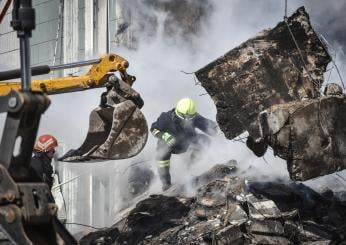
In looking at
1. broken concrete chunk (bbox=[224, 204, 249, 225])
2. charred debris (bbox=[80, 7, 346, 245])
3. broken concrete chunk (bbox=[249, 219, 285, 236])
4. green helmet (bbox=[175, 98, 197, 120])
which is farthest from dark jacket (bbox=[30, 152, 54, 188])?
broken concrete chunk (bbox=[249, 219, 285, 236])

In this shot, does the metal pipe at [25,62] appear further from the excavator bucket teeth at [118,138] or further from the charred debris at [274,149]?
the charred debris at [274,149]

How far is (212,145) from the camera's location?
424 inches

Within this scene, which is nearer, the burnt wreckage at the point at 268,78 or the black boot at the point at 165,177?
the burnt wreckage at the point at 268,78

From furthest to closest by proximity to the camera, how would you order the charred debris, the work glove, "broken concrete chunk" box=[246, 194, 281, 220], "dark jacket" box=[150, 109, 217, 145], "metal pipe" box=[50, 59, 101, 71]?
"dark jacket" box=[150, 109, 217, 145]
the work glove
"broken concrete chunk" box=[246, 194, 281, 220]
the charred debris
"metal pipe" box=[50, 59, 101, 71]

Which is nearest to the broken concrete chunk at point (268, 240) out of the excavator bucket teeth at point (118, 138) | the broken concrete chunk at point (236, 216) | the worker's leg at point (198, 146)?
the broken concrete chunk at point (236, 216)

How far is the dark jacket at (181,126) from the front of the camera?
10062 mm

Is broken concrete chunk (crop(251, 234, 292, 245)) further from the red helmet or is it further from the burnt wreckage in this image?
the red helmet

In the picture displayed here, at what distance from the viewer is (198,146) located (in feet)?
34.9

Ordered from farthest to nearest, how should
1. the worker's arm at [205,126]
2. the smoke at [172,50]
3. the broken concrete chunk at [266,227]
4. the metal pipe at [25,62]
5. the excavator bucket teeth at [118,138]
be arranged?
the smoke at [172,50] < the worker's arm at [205,126] < the broken concrete chunk at [266,227] < the excavator bucket teeth at [118,138] < the metal pipe at [25,62]

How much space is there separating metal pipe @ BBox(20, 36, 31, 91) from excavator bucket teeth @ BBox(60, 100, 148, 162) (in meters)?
3.34

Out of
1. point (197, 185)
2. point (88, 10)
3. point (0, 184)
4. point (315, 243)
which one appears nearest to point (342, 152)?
point (315, 243)

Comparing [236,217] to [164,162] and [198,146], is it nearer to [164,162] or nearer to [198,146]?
[164,162]

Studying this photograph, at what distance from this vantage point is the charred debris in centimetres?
651

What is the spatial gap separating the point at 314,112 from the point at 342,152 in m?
0.52
